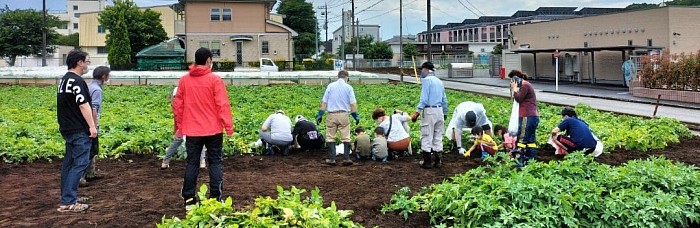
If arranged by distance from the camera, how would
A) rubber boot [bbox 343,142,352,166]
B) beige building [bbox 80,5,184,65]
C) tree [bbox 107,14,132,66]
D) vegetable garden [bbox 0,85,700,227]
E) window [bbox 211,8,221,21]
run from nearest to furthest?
vegetable garden [bbox 0,85,700,227], rubber boot [bbox 343,142,352,166], window [bbox 211,8,221,21], tree [bbox 107,14,132,66], beige building [bbox 80,5,184,65]

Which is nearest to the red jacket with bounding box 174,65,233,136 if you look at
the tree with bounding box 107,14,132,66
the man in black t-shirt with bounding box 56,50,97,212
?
the man in black t-shirt with bounding box 56,50,97,212

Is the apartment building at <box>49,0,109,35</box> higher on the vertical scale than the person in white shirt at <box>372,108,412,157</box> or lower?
higher

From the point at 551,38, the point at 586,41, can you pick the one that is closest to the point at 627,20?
the point at 586,41

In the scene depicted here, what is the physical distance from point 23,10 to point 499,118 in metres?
57.8

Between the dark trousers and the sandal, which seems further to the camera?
the sandal

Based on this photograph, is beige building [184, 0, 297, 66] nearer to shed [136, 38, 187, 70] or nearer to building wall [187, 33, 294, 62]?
building wall [187, 33, 294, 62]

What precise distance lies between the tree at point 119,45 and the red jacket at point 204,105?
152 feet

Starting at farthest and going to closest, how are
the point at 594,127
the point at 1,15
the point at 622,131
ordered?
1. the point at 1,15
2. the point at 594,127
3. the point at 622,131

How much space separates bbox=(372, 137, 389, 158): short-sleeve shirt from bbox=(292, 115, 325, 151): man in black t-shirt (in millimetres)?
1199

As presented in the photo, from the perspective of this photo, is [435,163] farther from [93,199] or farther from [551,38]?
[551,38]

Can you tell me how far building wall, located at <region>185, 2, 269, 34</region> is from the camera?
46.7 metres

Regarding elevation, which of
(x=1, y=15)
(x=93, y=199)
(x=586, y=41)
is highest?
(x=1, y=15)

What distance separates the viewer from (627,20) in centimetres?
3092

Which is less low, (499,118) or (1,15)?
(1,15)
